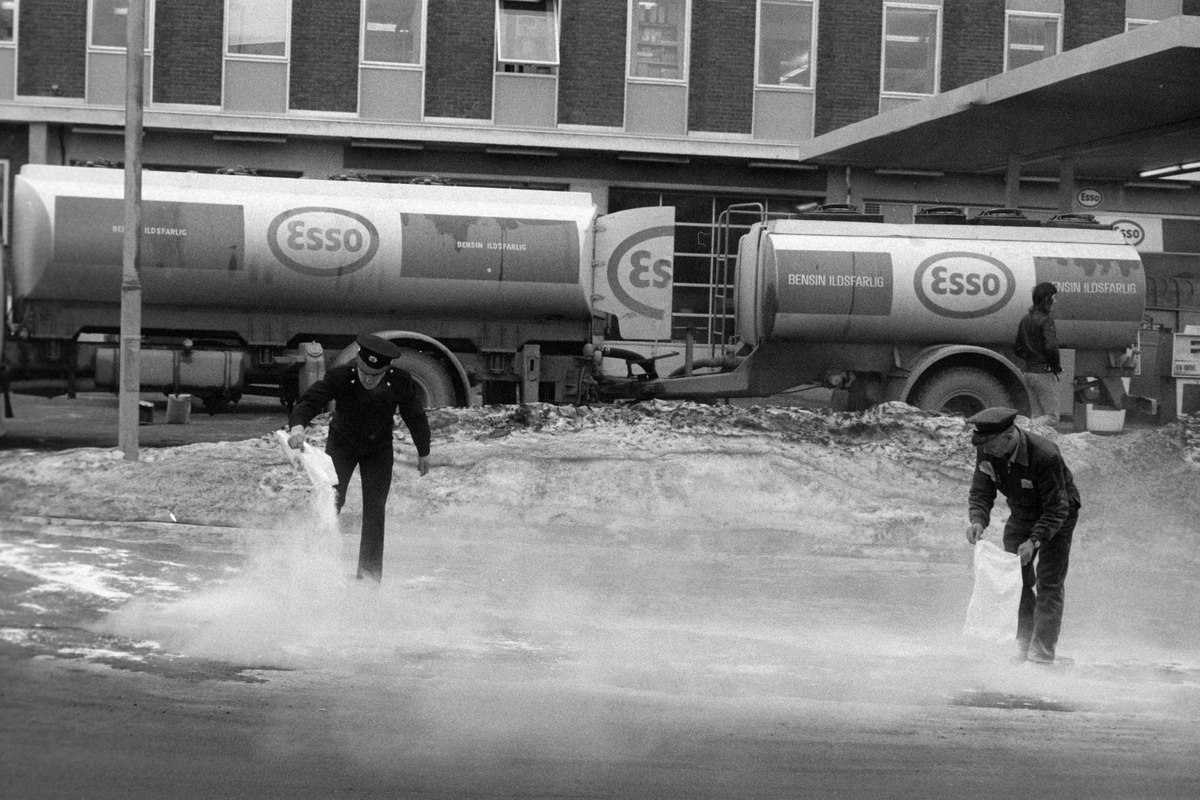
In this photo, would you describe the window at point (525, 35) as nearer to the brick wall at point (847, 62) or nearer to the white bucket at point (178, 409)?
the brick wall at point (847, 62)

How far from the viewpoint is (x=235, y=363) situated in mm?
14938

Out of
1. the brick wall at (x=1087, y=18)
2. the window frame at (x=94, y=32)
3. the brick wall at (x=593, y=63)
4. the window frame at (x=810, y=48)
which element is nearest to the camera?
the window frame at (x=94, y=32)

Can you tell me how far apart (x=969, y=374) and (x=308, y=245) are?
749 cm

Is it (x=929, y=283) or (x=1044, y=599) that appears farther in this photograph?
(x=929, y=283)

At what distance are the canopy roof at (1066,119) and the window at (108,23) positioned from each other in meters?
12.2

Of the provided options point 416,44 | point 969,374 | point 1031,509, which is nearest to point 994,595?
point 1031,509

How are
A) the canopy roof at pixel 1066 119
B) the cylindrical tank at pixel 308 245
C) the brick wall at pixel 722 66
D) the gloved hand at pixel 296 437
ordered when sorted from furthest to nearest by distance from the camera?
the brick wall at pixel 722 66
the canopy roof at pixel 1066 119
the cylindrical tank at pixel 308 245
the gloved hand at pixel 296 437

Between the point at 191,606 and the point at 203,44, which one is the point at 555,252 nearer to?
the point at 191,606

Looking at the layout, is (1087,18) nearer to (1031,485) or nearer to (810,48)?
(810,48)

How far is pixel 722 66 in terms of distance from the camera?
84.4ft

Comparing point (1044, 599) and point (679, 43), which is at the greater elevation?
point (679, 43)

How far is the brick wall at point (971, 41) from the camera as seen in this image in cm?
2634

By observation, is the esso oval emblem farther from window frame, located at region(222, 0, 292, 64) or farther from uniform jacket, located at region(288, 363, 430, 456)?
window frame, located at region(222, 0, 292, 64)

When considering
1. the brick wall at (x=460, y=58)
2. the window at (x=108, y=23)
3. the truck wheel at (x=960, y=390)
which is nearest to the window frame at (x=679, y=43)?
the brick wall at (x=460, y=58)
